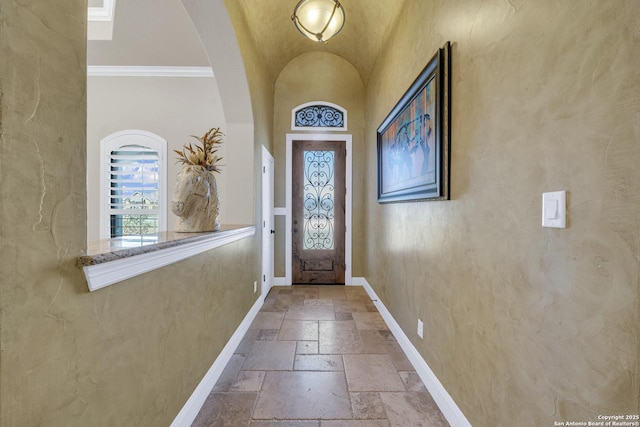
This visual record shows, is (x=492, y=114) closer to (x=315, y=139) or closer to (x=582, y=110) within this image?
(x=582, y=110)

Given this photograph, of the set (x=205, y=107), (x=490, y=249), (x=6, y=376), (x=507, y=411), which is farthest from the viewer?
(x=205, y=107)

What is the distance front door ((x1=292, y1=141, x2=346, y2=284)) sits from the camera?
170 inches

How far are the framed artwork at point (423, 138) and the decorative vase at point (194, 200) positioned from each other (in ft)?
4.75

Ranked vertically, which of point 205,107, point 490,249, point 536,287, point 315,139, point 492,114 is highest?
point 205,107

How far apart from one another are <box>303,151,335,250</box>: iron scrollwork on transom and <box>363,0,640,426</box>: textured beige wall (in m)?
2.66

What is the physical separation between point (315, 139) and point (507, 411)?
3.80 metres

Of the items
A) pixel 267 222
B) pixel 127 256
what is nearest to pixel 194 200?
pixel 127 256

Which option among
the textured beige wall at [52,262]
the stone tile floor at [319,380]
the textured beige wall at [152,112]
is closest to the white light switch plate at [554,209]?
the stone tile floor at [319,380]

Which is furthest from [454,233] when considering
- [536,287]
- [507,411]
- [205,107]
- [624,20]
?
[205,107]

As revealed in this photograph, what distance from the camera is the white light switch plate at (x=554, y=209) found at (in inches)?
33.7

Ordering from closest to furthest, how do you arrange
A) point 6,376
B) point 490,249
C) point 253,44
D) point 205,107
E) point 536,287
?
point 6,376, point 536,287, point 490,249, point 253,44, point 205,107

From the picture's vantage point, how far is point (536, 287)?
97 cm

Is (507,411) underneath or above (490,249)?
underneath

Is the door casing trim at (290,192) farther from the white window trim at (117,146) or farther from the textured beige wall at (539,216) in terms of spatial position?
the textured beige wall at (539,216)
